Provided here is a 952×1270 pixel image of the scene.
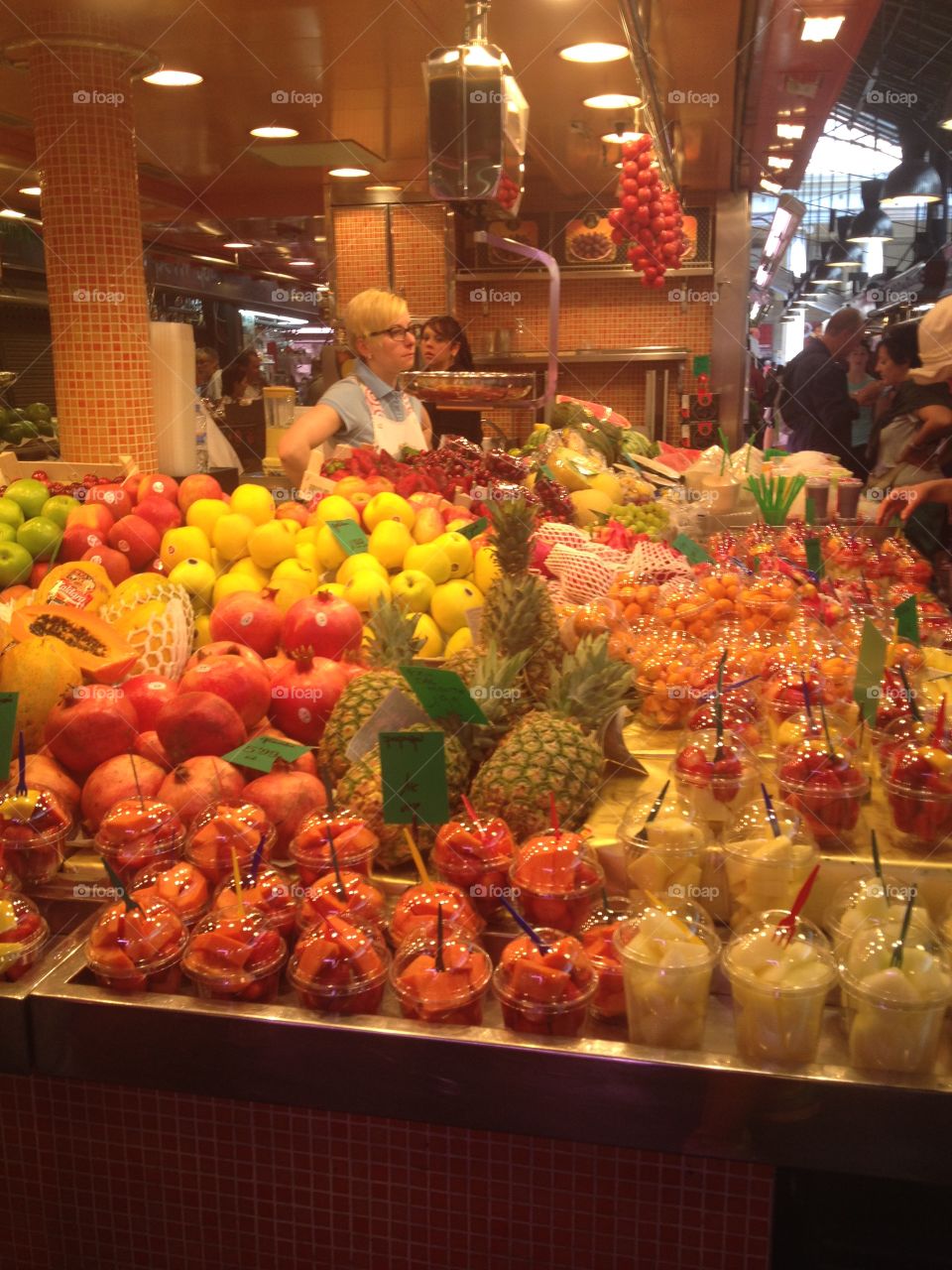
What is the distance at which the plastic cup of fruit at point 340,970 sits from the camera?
1.46 metres

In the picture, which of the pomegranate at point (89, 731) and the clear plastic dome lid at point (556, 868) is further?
the pomegranate at point (89, 731)

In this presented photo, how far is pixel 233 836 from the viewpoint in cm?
167

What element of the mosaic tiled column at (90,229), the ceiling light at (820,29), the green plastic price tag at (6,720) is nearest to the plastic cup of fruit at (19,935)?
the green plastic price tag at (6,720)

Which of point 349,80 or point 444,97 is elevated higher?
point 349,80

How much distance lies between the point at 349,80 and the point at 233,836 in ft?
20.0

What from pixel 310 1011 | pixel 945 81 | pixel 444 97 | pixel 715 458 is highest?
pixel 945 81

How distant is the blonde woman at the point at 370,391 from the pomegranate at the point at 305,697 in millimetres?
2758

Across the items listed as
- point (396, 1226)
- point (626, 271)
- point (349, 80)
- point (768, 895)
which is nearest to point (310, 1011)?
point (396, 1226)

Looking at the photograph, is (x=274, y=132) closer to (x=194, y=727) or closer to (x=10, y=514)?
(x=10, y=514)

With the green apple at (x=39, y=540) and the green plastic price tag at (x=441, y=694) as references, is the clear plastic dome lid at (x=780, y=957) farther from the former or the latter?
the green apple at (x=39, y=540)

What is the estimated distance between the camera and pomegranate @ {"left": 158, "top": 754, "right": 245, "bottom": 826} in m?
1.80

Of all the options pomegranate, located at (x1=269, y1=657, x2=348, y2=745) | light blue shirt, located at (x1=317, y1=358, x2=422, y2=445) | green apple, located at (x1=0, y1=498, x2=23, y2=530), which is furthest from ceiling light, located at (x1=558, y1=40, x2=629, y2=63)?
pomegranate, located at (x1=269, y1=657, x2=348, y2=745)

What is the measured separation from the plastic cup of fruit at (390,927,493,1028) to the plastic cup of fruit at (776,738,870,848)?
1.87ft

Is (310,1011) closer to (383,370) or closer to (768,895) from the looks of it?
(768,895)
